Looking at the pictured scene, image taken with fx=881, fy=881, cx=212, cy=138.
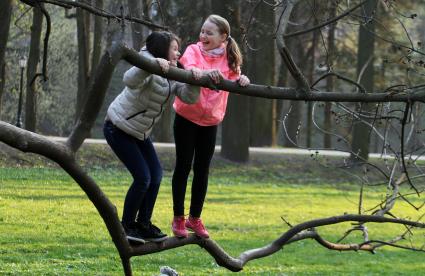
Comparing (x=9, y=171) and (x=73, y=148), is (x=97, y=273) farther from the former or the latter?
Answer: (x=9, y=171)

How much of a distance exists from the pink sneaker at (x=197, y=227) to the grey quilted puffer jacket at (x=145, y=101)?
723 mm

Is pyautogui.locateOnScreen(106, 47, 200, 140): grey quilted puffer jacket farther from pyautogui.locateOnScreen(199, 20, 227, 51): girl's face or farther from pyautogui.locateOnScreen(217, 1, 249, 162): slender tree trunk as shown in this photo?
pyautogui.locateOnScreen(217, 1, 249, 162): slender tree trunk

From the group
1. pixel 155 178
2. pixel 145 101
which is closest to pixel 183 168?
pixel 155 178

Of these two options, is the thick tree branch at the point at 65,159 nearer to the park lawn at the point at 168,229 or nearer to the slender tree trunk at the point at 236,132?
the park lawn at the point at 168,229

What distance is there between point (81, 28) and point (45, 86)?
1651 centimetres

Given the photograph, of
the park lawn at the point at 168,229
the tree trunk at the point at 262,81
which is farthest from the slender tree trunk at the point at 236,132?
the tree trunk at the point at 262,81

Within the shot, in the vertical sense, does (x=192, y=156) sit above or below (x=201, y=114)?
below

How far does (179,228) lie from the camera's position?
5.89m

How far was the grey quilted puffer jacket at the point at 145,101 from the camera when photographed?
18.0ft

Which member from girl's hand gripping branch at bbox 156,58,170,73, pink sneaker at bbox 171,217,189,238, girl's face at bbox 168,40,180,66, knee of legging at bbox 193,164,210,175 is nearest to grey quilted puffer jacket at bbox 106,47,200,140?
girl's face at bbox 168,40,180,66

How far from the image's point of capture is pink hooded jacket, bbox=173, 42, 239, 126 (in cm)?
571

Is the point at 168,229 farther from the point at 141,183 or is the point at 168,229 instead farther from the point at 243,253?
the point at 141,183

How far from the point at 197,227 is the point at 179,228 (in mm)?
169

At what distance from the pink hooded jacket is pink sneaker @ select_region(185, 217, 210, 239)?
0.69 m
